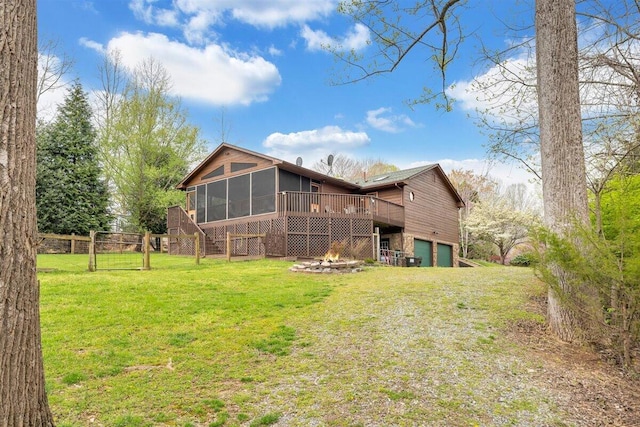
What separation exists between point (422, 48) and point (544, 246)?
4944 millimetres

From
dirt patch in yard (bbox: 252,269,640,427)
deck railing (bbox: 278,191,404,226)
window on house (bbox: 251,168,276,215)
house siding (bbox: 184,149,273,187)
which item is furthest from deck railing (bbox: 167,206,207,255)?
dirt patch in yard (bbox: 252,269,640,427)

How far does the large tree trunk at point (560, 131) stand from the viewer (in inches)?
200

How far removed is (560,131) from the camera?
17.1 feet

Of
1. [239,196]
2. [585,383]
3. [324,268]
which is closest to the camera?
[585,383]

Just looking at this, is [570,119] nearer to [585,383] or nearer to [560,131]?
[560,131]

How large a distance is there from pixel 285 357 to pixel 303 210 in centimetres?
1201

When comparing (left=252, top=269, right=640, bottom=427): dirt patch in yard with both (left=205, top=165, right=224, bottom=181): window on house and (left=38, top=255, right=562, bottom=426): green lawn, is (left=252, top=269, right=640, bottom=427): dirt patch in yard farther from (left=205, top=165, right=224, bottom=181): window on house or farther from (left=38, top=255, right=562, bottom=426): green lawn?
(left=205, top=165, right=224, bottom=181): window on house

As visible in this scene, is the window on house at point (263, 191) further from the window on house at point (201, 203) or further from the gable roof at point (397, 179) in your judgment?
the gable roof at point (397, 179)

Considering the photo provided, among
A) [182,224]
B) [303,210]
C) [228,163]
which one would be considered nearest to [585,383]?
[303,210]

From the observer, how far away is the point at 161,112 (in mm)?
25125

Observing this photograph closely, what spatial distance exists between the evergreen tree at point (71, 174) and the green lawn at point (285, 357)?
1391 cm

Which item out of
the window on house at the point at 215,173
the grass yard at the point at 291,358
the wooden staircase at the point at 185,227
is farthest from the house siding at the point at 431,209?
the grass yard at the point at 291,358

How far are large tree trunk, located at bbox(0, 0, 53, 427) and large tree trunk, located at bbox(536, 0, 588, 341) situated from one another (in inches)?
209

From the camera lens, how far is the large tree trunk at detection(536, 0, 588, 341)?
5.07 meters
